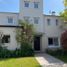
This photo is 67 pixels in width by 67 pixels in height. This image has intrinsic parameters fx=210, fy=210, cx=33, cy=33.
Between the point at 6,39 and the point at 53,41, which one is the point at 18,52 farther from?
the point at 53,41

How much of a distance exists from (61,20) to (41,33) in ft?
14.9

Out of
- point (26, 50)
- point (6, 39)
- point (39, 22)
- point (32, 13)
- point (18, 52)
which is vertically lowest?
point (18, 52)

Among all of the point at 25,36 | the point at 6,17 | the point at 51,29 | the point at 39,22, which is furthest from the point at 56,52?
the point at 6,17

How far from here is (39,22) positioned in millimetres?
36844

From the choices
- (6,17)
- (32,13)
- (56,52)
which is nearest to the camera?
(56,52)

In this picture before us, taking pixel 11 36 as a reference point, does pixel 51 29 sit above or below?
above

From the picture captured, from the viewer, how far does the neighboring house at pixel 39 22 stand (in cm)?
3625

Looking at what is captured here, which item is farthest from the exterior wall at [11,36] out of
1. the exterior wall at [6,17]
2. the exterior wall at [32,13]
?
the exterior wall at [32,13]

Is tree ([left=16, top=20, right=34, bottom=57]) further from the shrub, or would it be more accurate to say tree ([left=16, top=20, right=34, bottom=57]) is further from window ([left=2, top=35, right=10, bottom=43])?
window ([left=2, top=35, right=10, bottom=43])

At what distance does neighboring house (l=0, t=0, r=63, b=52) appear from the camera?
119 feet

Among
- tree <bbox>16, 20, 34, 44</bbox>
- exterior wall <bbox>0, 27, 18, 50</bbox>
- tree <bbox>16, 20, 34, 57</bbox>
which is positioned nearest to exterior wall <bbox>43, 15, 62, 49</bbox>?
tree <bbox>16, 20, 34, 44</bbox>

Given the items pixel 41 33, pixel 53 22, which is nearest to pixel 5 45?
pixel 41 33

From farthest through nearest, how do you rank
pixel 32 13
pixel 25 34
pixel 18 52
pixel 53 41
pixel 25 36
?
pixel 53 41 → pixel 32 13 → pixel 25 34 → pixel 25 36 → pixel 18 52

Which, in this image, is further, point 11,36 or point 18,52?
point 11,36
